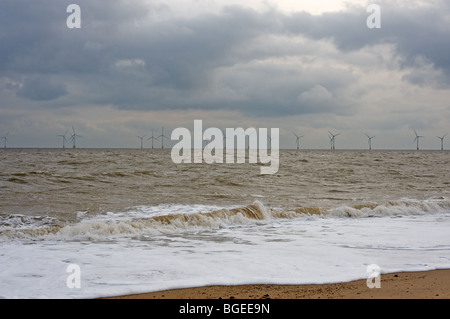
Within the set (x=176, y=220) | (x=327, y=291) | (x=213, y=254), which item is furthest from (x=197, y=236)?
(x=327, y=291)

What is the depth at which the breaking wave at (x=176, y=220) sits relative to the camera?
9.64 meters

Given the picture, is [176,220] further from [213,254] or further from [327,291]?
[327,291]

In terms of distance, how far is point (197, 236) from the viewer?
975cm

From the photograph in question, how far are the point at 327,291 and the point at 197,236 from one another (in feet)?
16.4

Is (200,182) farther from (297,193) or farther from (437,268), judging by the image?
(437,268)

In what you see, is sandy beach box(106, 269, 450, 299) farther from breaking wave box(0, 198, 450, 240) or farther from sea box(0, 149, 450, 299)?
breaking wave box(0, 198, 450, 240)

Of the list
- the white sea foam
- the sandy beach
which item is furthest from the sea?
the sandy beach

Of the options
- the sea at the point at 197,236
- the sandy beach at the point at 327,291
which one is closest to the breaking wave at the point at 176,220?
the sea at the point at 197,236

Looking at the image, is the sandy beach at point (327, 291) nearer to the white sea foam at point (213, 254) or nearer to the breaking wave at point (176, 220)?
the white sea foam at point (213, 254)

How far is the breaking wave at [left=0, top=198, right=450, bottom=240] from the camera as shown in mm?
9641

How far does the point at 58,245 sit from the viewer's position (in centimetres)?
848

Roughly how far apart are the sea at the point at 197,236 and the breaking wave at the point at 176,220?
3 centimetres

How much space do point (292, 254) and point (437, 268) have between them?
2400 millimetres
